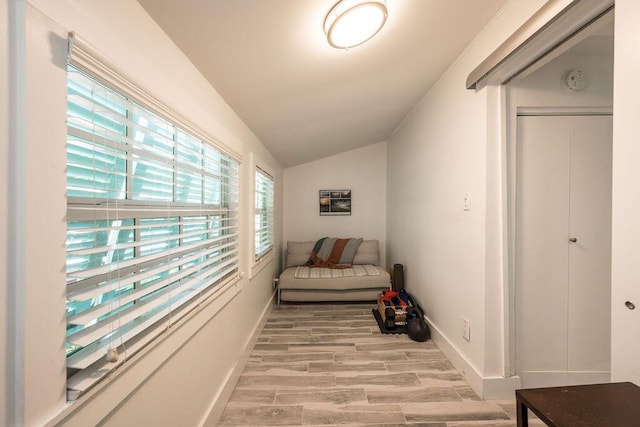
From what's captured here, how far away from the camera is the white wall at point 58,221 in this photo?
56cm

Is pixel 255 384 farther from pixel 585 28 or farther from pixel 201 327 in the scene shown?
pixel 585 28

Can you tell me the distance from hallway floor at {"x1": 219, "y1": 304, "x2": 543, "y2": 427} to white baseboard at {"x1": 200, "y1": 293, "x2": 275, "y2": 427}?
5cm

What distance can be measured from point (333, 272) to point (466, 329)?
200 cm

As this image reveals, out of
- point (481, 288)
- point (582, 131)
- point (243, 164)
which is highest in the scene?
point (582, 131)

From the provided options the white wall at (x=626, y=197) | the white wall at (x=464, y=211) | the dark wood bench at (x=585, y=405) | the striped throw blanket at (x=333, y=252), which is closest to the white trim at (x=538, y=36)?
the white wall at (x=464, y=211)

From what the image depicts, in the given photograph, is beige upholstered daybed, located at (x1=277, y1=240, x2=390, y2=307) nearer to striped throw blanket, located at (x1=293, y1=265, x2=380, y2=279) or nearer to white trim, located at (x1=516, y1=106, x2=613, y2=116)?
striped throw blanket, located at (x1=293, y1=265, x2=380, y2=279)

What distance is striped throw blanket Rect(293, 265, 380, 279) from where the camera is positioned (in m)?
3.55

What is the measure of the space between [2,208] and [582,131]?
9.06ft

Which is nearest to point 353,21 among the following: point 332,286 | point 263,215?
point 263,215

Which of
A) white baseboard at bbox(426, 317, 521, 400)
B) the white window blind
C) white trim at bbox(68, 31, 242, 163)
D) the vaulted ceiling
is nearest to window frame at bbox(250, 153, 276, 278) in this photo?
the white window blind

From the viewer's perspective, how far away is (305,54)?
4.75 feet

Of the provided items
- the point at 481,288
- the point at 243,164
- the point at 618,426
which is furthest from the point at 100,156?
the point at 481,288

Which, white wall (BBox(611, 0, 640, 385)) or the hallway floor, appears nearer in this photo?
white wall (BBox(611, 0, 640, 385))

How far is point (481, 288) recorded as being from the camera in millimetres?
1737
